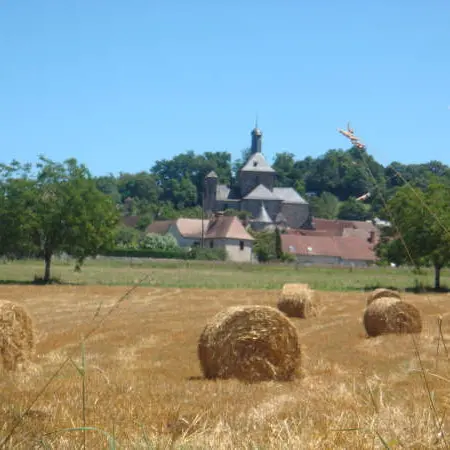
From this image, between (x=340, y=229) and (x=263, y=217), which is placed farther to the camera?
(x=263, y=217)

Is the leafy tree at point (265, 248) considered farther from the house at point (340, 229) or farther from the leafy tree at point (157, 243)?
the house at point (340, 229)

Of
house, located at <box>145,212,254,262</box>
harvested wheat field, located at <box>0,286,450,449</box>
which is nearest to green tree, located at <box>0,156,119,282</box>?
harvested wheat field, located at <box>0,286,450,449</box>

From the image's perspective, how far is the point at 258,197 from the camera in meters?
165

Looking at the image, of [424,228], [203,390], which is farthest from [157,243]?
[203,390]

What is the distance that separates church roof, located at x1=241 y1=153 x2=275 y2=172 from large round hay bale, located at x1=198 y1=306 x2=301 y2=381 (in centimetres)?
15744

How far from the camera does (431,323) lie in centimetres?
2291

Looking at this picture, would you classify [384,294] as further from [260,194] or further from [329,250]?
[260,194]

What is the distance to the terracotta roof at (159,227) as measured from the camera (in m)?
137

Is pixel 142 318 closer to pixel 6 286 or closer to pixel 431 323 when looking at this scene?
pixel 431 323

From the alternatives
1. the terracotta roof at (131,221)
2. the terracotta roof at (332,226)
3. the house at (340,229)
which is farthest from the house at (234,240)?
the terracotta roof at (131,221)

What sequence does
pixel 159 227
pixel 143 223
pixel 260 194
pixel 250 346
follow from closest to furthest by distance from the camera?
1. pixel 250 346
2. pixel 159 227
3. pixel 143 223
4. pixel 260 194

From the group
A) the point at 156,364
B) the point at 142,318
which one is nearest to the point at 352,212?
the point at 142,318

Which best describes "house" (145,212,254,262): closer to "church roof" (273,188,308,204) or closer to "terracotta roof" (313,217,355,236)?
"terracotta roof" (313,217,355,236)

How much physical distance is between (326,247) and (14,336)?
11024 cm
